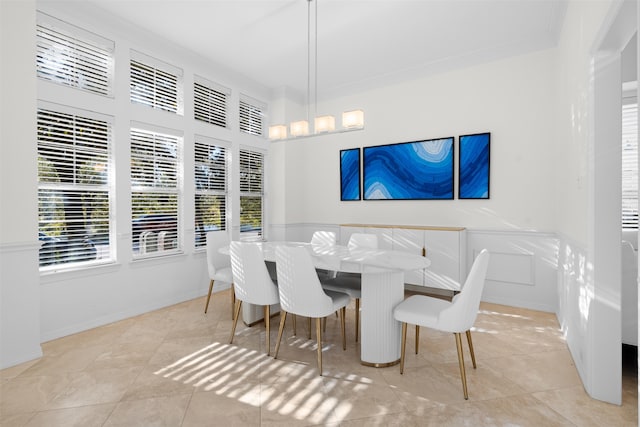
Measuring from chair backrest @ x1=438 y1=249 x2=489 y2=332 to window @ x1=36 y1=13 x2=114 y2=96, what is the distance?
3.75 m

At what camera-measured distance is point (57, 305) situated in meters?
3.04

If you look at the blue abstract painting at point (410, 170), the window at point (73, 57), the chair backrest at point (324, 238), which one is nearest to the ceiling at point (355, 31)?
the window at point (73, 57)

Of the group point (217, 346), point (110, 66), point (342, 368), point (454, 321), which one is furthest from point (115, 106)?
point (454, 321)

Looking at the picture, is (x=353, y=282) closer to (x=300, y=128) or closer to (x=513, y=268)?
(x=300, y=128)

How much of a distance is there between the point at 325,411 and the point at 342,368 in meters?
0.53

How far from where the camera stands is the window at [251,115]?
509 centimetres

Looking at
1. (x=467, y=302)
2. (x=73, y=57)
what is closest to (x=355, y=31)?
(x=73, y=57)

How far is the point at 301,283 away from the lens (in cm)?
242

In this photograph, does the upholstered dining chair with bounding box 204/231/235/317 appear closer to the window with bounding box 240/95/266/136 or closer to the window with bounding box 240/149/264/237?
the window with bounding box 240/149/264/237

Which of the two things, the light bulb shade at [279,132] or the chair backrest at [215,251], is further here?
the chair backrest at [215,251]

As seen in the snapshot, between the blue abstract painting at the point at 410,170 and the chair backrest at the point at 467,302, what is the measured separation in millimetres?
→ 2450

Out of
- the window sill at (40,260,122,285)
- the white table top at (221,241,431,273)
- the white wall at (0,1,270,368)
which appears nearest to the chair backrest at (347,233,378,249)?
the white table top at (221,241,431,273)

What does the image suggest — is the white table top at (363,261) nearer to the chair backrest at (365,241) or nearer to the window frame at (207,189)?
the chair backrest at (365,241)

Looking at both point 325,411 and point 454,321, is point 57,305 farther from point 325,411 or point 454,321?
point 454,321
